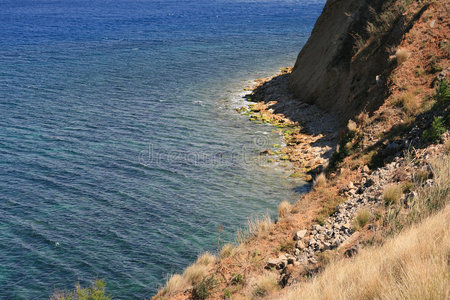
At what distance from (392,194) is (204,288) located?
20.1ft

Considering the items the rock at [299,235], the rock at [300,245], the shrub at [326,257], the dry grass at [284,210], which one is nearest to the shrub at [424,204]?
the shrub at [326,257]

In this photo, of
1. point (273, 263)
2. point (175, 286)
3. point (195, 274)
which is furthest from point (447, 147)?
point (175, 286)

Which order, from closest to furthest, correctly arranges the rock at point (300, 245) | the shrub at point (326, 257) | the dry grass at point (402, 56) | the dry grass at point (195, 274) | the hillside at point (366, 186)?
the hillside at point (366, 186) → the shrub at point (326, 257) → the rock at point (300, 245) → the dry grass at point (195, 274) → the dry grass at point (402, 56)

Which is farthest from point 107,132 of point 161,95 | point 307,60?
point 307,60

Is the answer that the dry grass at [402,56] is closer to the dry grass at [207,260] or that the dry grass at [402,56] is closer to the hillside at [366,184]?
the hillside at [366,184]

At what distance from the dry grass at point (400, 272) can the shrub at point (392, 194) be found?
3348mm

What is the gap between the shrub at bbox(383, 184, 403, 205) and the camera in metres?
12.3

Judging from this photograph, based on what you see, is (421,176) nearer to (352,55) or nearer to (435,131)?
(435,131)

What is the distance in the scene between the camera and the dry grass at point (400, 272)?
597 centimetres

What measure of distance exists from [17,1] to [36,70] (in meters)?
114

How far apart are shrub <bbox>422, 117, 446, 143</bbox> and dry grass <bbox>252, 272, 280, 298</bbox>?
7344mm

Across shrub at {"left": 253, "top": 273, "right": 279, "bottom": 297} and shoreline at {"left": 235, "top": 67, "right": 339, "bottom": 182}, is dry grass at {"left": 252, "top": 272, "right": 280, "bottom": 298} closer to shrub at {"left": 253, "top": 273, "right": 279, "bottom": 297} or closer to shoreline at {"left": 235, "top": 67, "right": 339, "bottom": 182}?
shrub at {"left": 253, "top": 273, "right": 279, "bottom": 297}

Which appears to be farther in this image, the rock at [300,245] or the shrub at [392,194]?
the rock at [300,245]

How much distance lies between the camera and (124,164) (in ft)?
81.0
